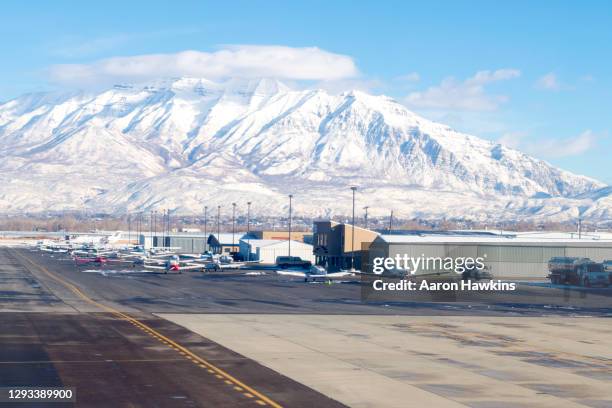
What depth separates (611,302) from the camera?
85.1 m

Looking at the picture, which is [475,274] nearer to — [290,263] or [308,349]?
[290,263]

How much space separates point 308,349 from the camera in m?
46.8

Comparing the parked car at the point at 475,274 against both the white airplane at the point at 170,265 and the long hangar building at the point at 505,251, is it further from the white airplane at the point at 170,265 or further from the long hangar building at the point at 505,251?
the white airplane at the point at 170,265

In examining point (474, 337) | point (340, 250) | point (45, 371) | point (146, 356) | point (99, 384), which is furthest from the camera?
point (340, 250)

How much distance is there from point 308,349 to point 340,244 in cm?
9974

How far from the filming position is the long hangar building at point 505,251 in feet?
420

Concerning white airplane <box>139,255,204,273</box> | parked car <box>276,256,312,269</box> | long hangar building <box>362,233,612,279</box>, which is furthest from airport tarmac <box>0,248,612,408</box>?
parked car <box>276,256,312,269</box>

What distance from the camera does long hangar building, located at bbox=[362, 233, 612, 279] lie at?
128000mm

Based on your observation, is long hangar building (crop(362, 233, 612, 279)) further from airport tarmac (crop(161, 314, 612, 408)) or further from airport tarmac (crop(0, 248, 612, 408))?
airport tarmac (crop(161, 314, 612, 408))

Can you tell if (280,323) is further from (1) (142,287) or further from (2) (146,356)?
(1) (142,287)

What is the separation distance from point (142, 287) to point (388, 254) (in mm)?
43374

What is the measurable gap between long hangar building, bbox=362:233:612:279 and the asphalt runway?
70.2m

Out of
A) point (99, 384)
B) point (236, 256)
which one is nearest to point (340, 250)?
point (236, 256)

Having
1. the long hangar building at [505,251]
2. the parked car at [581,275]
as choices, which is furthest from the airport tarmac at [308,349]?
the long hangar building at [505,251]
